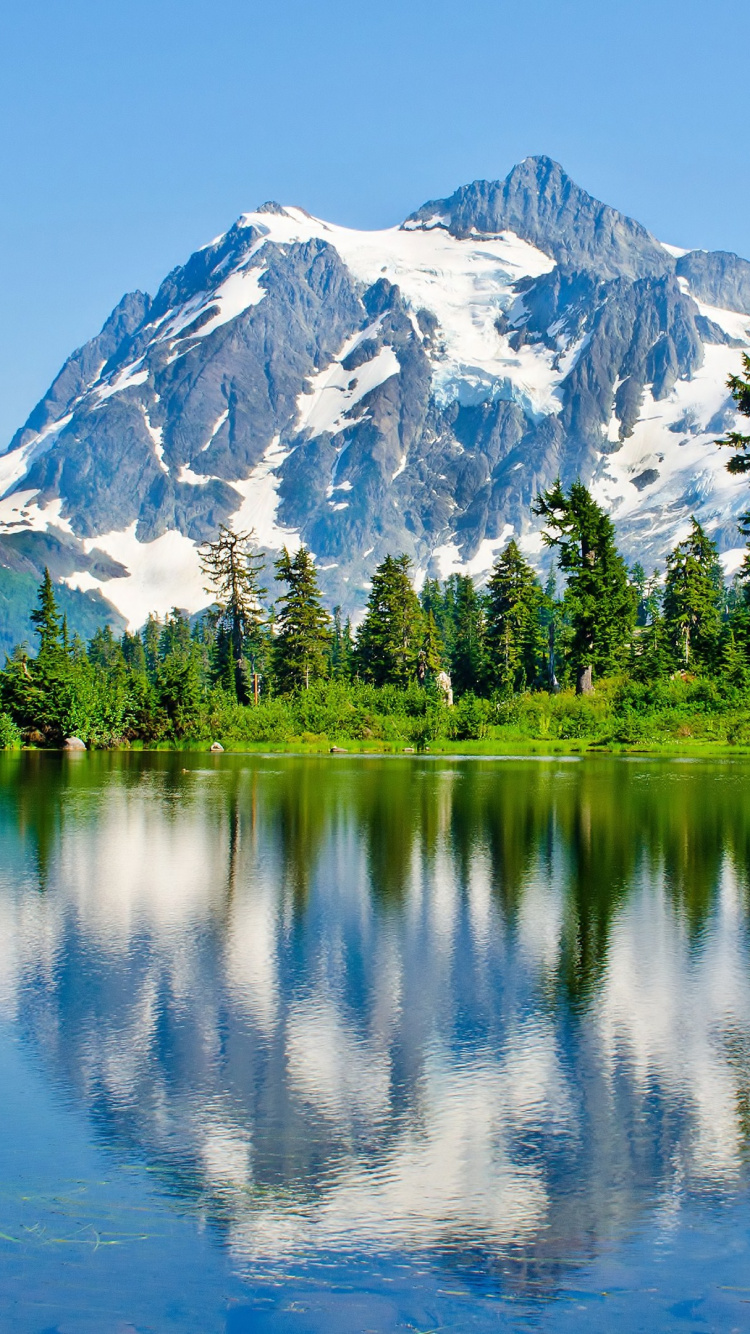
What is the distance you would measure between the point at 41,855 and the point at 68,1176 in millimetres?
13258

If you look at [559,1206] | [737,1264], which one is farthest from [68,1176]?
[737,1264]

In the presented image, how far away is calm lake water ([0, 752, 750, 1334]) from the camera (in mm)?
6266

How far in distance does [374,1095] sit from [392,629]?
3102 inches

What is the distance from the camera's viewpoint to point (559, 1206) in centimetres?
709

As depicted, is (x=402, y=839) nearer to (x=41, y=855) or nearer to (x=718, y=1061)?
(x=41, y=855)

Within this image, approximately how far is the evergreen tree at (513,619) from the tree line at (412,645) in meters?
0.13

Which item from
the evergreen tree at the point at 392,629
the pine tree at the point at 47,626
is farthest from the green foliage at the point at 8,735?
the evergreen tree at the point at 392,629

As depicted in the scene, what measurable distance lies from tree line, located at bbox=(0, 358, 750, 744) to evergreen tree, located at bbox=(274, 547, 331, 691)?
0.12 meters

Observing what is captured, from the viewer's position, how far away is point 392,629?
286 ft

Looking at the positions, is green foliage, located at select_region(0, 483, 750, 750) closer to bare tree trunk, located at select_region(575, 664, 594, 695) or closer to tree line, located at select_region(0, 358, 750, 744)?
tree line, located at select_region(0, 358, 750, 744)

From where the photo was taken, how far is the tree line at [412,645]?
64750 mm

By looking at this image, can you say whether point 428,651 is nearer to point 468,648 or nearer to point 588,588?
point 468,648

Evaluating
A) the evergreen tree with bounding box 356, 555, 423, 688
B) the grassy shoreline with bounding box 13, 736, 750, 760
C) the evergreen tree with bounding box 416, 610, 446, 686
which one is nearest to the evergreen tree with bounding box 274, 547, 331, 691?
the evergreen tree with bounding box 356, 555, 423, 688

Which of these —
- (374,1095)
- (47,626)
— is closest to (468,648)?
(47,626)
